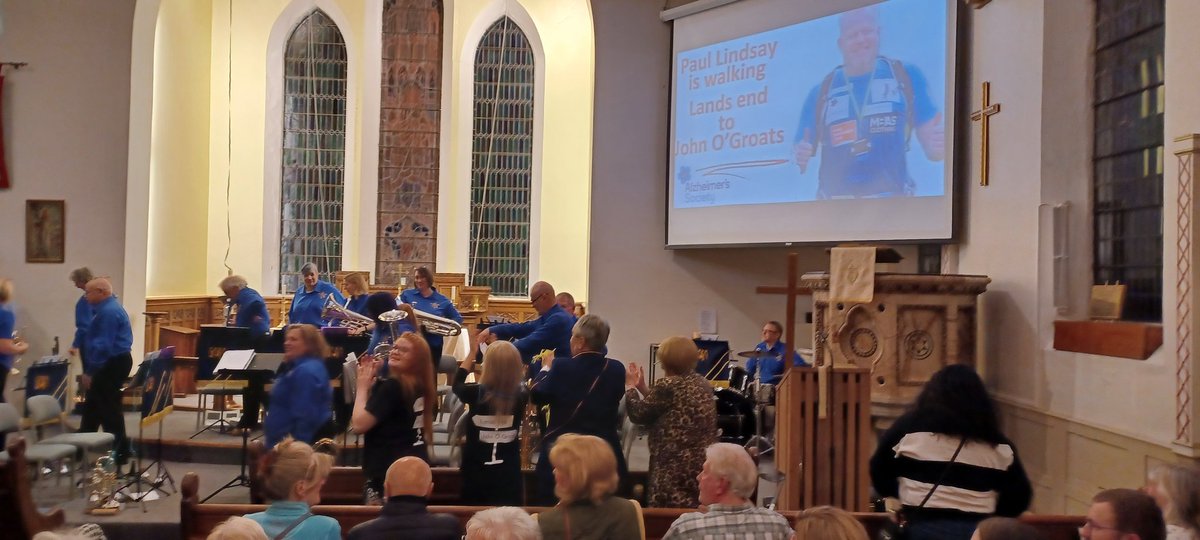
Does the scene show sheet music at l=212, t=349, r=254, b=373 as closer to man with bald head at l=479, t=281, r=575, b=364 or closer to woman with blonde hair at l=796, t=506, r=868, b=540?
man with bald head at l=479, t=281, r=575, b=364

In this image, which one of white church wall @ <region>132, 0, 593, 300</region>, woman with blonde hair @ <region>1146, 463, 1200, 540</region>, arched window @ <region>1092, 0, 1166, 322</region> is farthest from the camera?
white church wall @ <region>132, 0, 593, 300</region>

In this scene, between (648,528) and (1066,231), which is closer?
(648,528)

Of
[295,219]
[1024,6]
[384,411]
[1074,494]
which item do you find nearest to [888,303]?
[1074,494]

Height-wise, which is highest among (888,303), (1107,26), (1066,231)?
(1107,26)

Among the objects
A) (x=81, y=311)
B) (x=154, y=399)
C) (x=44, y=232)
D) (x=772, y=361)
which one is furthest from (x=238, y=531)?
(x=44, y=232)

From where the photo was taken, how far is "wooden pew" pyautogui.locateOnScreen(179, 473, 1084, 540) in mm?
4078

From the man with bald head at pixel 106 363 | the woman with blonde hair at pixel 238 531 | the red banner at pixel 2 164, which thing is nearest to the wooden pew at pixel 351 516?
the woman with blonde hair at pixel 238 531

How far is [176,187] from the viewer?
1323 cm

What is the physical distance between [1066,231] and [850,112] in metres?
2.69

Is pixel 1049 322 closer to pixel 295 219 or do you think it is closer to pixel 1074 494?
pixel 1074 494

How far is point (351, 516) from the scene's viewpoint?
163 inches

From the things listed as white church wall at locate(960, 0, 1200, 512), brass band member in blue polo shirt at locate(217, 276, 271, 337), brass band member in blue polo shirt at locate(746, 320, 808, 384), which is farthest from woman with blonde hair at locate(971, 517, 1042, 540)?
brass band member in blue polo shirt at locate(217, 276, 271, 337)

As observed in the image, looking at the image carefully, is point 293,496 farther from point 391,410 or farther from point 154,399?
point 154,399

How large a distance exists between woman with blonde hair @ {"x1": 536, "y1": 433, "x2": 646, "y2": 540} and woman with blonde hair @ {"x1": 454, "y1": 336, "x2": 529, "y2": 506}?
1485 mm
